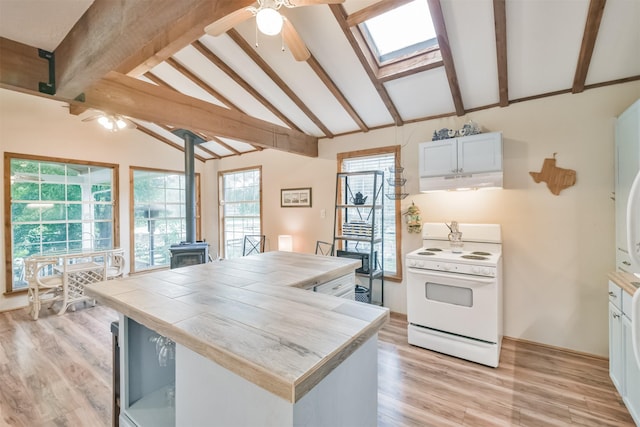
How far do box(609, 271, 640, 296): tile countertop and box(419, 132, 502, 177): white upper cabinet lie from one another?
120 cm

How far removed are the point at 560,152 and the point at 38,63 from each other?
173 inches

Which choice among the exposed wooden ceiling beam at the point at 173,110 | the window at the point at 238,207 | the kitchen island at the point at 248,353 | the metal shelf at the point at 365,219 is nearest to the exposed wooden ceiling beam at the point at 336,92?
the metal shelf at the point at 365,219

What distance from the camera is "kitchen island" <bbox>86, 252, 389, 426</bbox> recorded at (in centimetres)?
78

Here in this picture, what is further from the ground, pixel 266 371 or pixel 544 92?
pixel 544 92

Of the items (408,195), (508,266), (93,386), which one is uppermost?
(408,195)

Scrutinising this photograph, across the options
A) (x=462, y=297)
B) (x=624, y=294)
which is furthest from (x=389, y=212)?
(x=624, y=294)

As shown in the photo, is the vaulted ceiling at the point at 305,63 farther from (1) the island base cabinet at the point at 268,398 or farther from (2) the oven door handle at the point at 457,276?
(2) the oven door handle at the point at 457,276

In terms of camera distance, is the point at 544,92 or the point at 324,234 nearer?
the point at 544,92

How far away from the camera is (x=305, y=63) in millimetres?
2912

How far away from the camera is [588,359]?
2.60 meters

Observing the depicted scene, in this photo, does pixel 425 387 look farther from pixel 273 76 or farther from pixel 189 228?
pixel 189 228

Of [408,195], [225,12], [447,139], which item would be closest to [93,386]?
[225,12]

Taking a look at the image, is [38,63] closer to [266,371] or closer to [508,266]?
[266,371]

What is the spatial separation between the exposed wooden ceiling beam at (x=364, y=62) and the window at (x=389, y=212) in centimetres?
44
